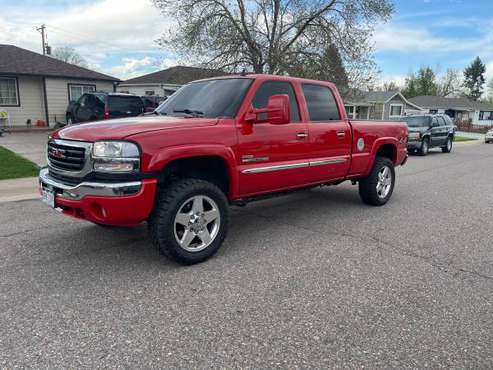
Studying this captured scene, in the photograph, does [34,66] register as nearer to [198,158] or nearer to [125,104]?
[125,104]

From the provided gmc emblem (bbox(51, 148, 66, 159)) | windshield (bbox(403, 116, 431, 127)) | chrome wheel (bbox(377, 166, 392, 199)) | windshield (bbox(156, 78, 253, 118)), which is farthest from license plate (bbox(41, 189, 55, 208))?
windshield (bbox(403, 116, 431, 127))

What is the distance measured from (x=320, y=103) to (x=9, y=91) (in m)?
19.9

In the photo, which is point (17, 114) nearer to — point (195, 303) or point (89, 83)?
point (89, 83)

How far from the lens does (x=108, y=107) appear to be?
14438 millimetres

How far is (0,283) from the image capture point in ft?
12.1

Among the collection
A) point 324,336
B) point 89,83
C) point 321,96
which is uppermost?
point 89,83

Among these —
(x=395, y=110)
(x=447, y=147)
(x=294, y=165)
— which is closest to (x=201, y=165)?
(x=294, y=165)

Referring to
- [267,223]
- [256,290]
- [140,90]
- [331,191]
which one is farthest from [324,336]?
[140,90]

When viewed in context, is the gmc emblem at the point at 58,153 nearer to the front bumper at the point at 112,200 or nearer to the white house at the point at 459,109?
the front bumper at the point at 112,200

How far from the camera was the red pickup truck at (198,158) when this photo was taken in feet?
11.9

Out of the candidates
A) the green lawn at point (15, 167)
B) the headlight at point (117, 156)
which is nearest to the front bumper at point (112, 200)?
the headlight at point (117, 156)

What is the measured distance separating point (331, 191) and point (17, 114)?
18580 millimetres

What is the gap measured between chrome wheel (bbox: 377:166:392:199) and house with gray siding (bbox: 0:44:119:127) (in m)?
19.4

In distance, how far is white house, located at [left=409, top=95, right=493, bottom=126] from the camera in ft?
193
